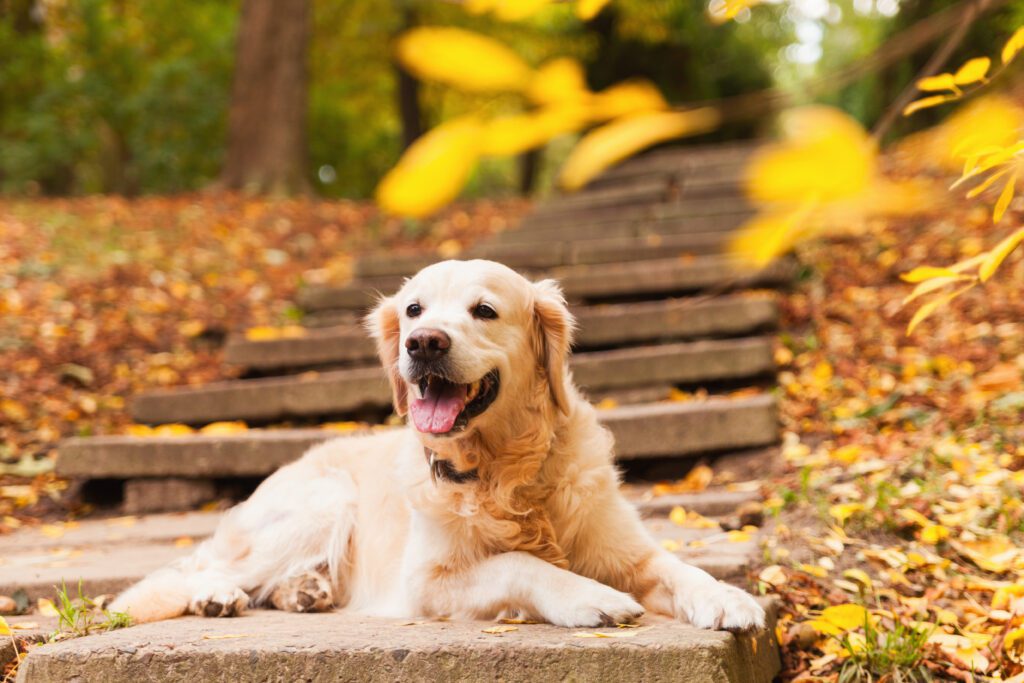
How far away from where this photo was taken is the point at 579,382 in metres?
5.01

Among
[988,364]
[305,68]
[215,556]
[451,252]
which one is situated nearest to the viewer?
[215,556]

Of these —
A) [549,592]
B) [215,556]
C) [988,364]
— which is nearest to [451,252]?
[988,364]

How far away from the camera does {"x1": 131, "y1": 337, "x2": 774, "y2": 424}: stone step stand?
484cm

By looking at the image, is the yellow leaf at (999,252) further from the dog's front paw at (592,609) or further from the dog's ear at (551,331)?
the dog's ear at (551,331)

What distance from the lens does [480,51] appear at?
800 millimetres

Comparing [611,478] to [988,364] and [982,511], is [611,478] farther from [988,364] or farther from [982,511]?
[988,364]

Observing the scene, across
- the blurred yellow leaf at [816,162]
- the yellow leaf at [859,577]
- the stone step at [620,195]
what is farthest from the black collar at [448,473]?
the stone step at [620,195]

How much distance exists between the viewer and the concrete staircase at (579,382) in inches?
81.7

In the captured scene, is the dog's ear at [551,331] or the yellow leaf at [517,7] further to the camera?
the dog's ear at [551,331]

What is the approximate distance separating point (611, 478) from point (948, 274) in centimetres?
124

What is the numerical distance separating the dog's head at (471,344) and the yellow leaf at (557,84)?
1626 mm

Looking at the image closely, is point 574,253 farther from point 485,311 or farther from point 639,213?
point 485,311

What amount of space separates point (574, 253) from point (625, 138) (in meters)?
5.96

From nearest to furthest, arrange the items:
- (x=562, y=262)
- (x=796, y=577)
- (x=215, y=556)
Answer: (x=796, y=577), (x=215, y=556), (x=562, y=262)
